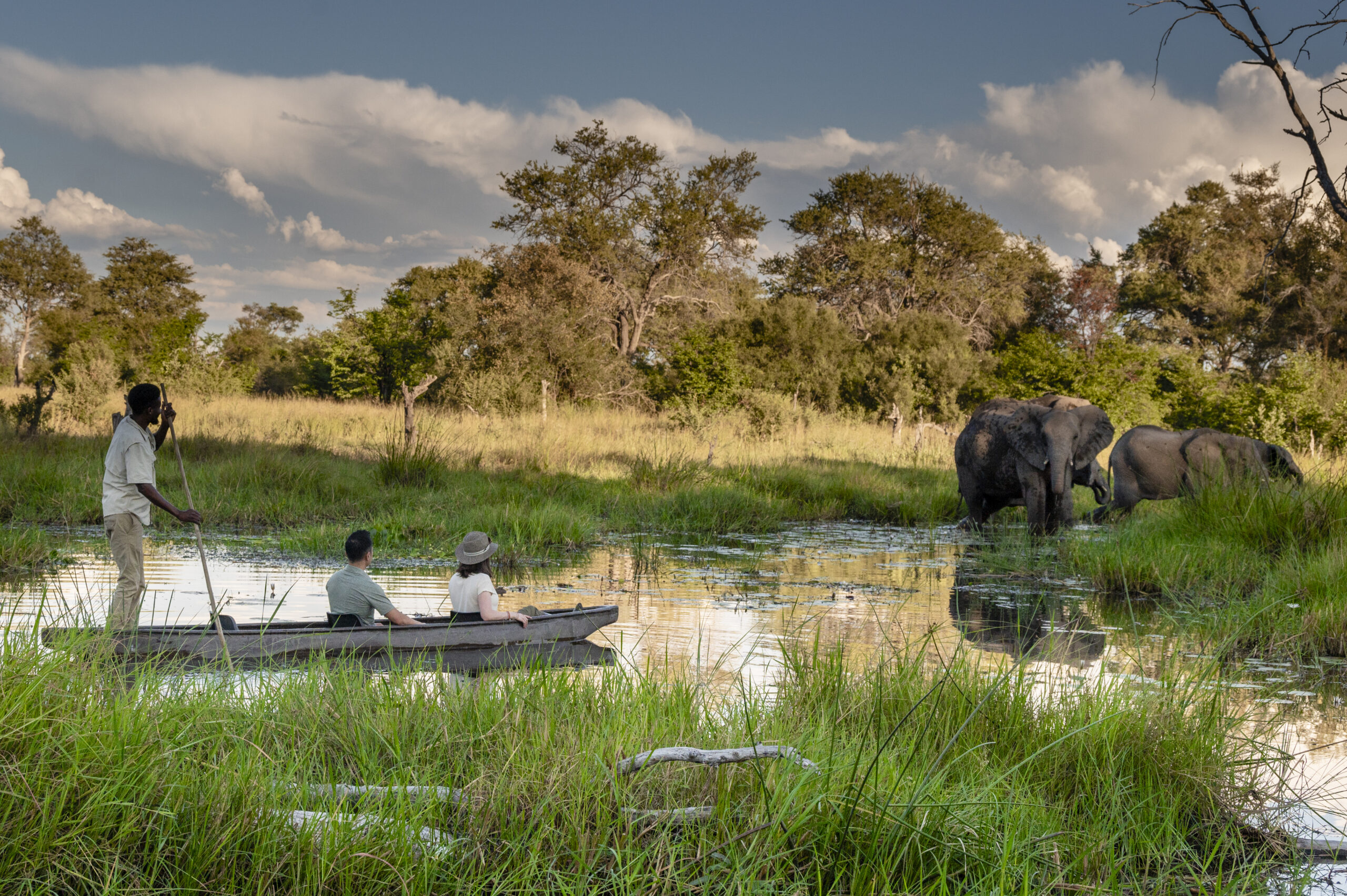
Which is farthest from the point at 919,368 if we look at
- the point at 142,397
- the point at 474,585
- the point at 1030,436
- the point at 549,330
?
the point at 142,397

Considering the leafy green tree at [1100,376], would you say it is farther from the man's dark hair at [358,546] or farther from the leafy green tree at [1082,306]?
the man's dark hair at [358,546]

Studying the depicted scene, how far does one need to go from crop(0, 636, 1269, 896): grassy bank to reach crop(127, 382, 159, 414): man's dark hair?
9.71 feet

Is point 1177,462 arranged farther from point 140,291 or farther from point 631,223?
point 140,291

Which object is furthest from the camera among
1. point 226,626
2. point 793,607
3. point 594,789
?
point 226,626

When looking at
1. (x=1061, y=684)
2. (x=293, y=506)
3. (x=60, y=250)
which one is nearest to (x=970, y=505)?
(x=293, y=506)

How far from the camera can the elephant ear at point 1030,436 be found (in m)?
12.4

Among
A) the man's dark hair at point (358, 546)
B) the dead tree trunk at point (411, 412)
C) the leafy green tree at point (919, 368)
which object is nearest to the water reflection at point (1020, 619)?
the man's dark hair at point (358, 546)

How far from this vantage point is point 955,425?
2977 cm

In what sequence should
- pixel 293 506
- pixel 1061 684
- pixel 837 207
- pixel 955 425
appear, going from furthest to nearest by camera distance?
pixel 837 207 → pixel 955 425 → pixel 293 506 → pixel 1061 684

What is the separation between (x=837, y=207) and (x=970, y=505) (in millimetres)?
27404

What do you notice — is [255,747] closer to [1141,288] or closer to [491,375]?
[491,375]

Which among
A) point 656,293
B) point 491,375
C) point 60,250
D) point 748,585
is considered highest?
point 60,250

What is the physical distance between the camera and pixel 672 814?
273 centimetres

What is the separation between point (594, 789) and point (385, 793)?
0.61 meters
